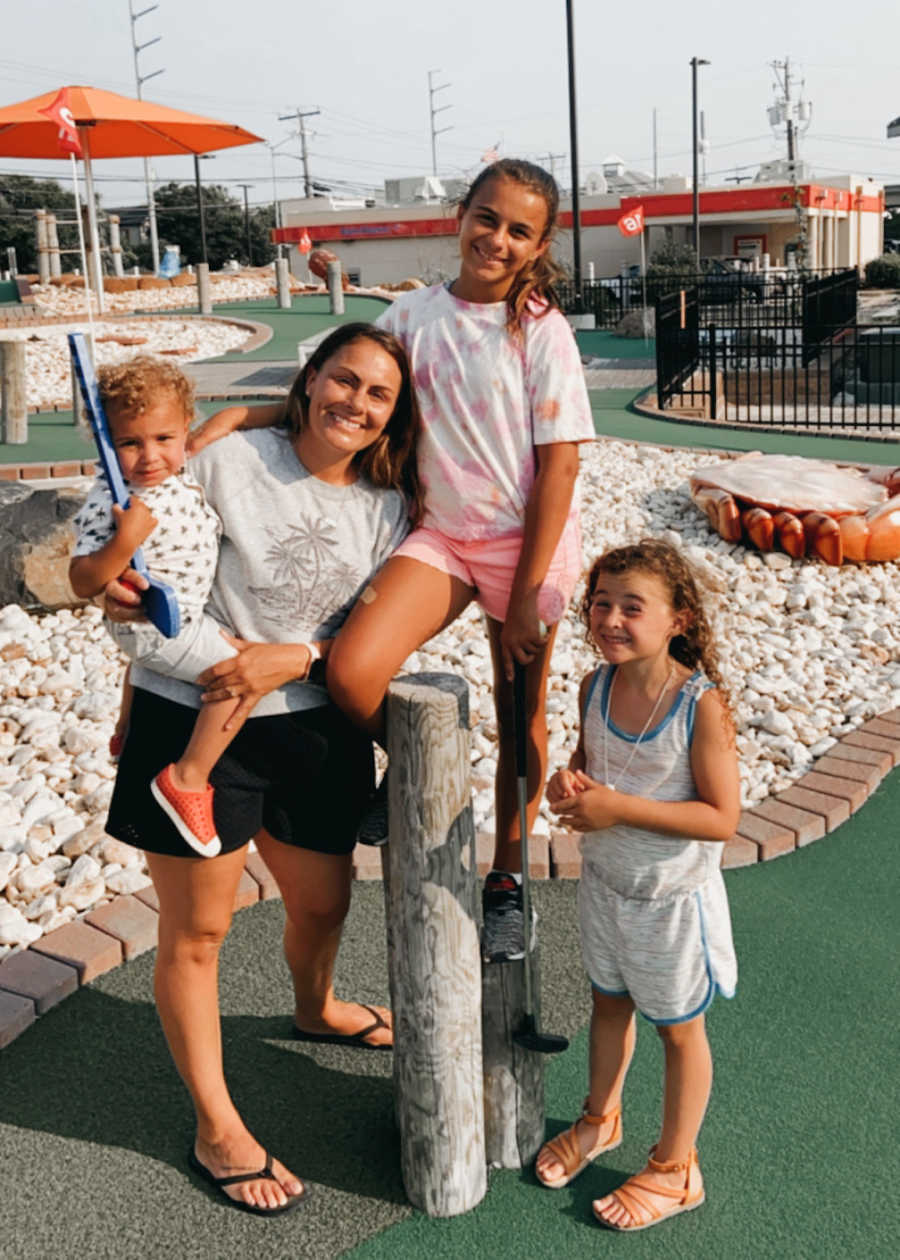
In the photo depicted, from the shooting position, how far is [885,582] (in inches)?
280

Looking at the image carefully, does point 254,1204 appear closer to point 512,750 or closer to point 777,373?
point 512,750

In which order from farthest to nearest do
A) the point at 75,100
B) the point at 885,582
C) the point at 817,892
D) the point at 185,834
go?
the point at 75,100 → the point at 885,582 → the point at 817,892 → the point at 185,834

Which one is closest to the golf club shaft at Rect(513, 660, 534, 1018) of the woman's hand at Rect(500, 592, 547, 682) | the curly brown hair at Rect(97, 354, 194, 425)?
the woman's hand at Rect(500, 592, 547, 682)

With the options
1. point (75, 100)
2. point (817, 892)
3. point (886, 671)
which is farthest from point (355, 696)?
point (75, 100)

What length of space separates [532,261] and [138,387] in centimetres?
97

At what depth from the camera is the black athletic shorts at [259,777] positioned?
2486mm

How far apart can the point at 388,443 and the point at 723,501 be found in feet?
17.0

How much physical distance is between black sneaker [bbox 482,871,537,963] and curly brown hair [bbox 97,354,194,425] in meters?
1.22

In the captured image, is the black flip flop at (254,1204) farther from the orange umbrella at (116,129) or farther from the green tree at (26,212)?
the green tree at (26,212)

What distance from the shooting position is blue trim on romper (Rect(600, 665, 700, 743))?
246 cm

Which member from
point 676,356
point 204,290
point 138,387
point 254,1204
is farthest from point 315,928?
point 204,290

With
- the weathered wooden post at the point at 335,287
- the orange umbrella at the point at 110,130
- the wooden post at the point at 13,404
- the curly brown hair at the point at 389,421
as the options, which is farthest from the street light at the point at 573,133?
the curly brown hair at the point at 389,421

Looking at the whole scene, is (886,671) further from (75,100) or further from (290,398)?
(75,100)

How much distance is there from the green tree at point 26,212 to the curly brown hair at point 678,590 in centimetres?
4175
